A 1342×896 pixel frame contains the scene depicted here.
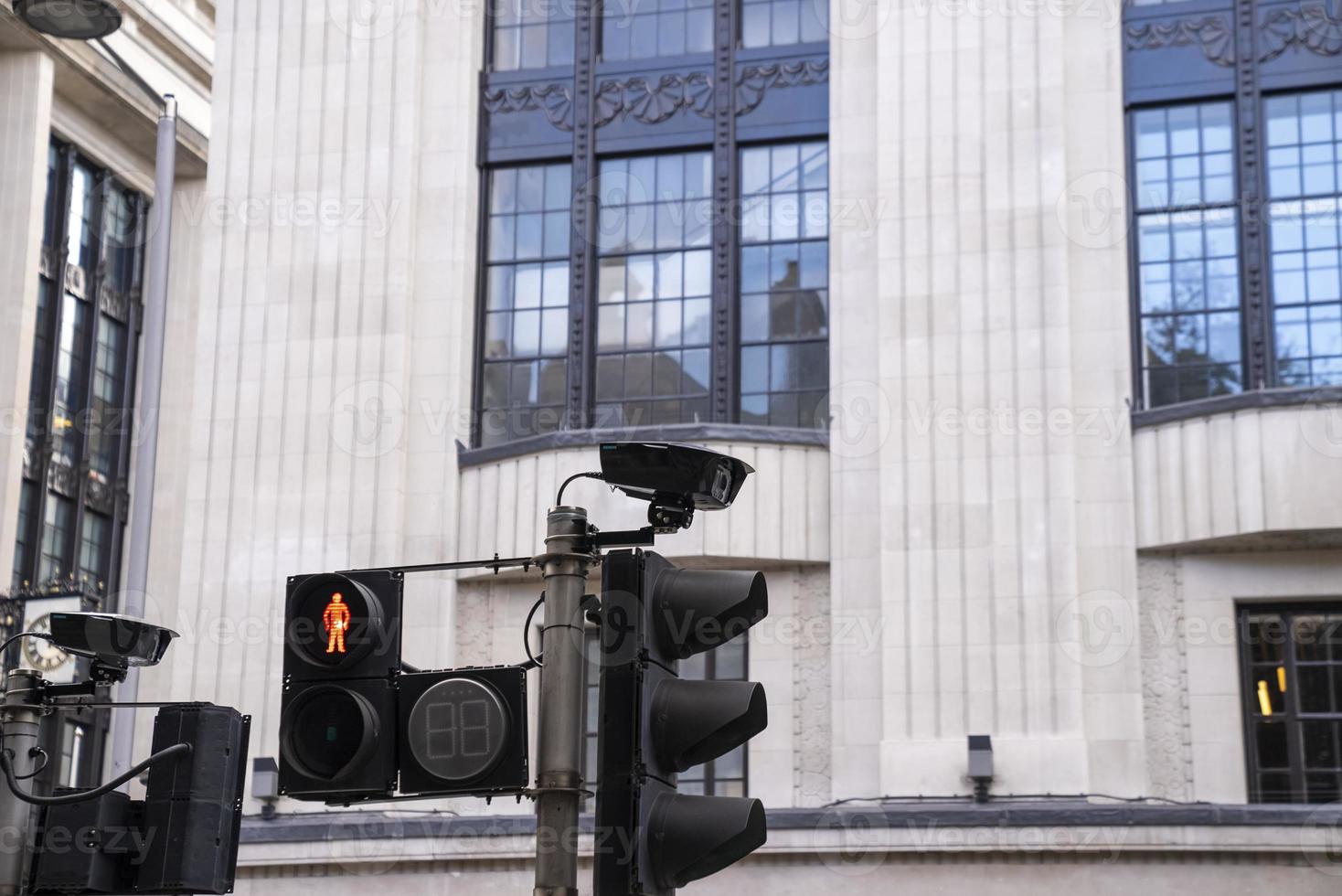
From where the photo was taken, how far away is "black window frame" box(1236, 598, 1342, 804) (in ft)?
66.3

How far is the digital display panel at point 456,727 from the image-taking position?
7.73 metres

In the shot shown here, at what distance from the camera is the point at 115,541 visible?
37.3m

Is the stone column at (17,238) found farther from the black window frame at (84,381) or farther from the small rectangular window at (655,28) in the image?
the small rectangular window at (655,28)

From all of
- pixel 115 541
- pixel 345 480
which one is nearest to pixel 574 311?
pixel 345 480

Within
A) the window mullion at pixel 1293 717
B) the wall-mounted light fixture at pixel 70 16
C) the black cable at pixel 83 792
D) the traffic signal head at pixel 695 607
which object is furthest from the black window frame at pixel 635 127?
the traffic signal head at pixel 695 607

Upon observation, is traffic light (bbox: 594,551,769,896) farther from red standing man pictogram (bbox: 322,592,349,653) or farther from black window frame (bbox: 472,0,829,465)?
black window frame (bbox: 472,0,829,465)

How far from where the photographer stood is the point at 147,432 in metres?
21.9

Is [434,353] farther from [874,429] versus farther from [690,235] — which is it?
[874,429]

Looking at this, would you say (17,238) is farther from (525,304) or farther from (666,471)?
(666,471)

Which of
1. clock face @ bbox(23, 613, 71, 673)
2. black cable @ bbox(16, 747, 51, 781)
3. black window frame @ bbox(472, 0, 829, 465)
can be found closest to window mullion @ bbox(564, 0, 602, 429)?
black window frame @ bbox(472, 0, 829, 465)

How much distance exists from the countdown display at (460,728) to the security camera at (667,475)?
2.90 ft

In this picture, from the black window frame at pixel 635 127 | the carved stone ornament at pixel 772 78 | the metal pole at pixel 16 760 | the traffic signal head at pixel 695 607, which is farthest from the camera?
the carved stone ornament at pixel 772 78

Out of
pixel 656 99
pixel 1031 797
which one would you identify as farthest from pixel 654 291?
pixel 1031 797

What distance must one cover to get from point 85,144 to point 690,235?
18.1 m
